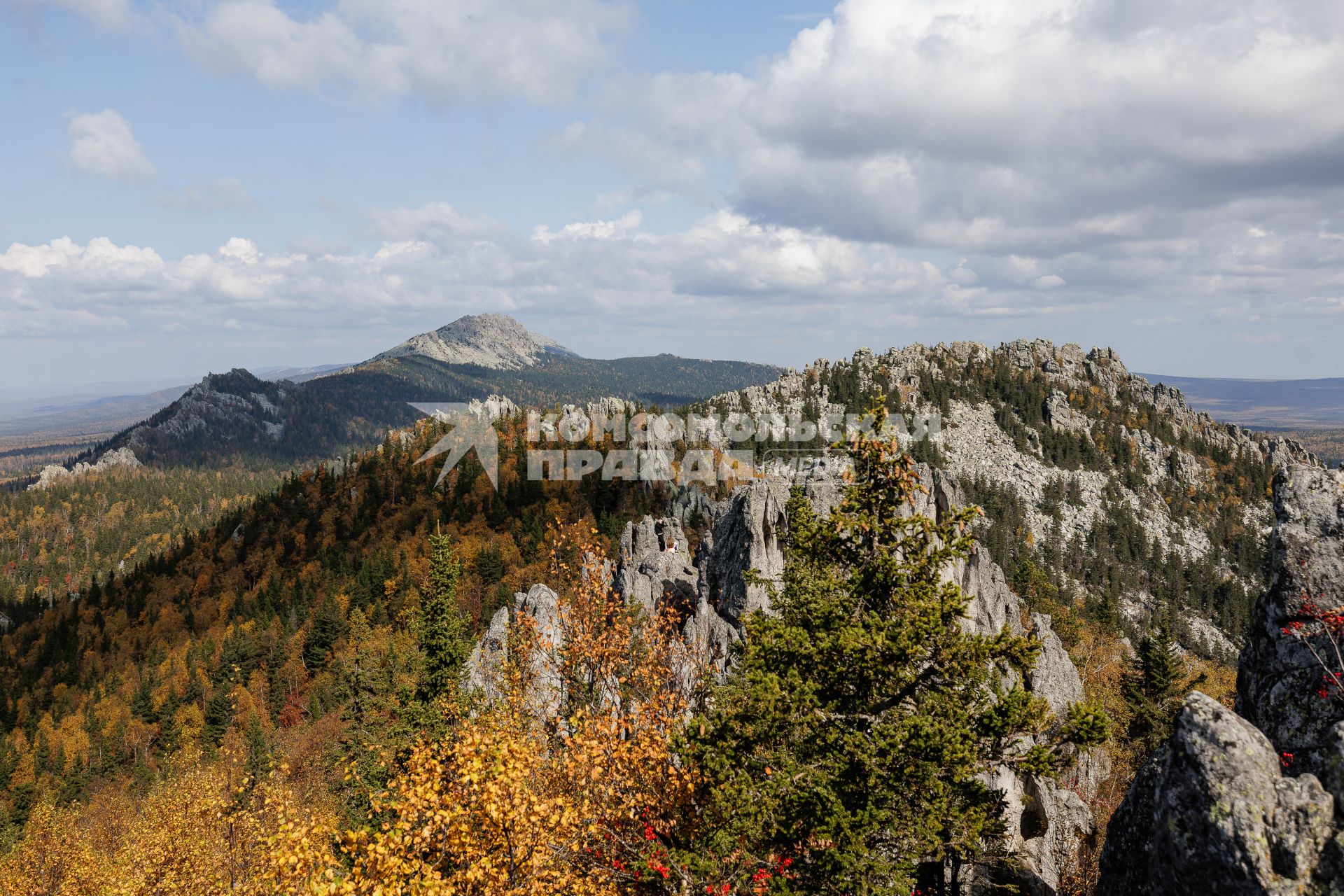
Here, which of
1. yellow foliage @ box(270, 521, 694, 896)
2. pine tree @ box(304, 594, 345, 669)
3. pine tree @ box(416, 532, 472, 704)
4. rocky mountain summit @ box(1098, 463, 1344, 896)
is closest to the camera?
rocky mountain summit @ box(1098, 463, 1344, 896)

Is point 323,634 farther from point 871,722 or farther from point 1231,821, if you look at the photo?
point 1231,821

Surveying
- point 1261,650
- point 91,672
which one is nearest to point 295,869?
point 1261,650

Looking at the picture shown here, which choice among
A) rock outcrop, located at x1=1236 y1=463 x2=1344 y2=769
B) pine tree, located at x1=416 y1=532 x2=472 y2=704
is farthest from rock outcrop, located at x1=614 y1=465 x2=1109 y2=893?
rock outcrop, located at x1=1236 y1=463 x2=1344 y2=769

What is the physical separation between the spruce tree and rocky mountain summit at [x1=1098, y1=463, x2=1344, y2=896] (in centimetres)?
323

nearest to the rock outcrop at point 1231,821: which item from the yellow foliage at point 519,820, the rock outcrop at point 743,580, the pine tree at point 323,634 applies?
the yellow foliage at point 519,820

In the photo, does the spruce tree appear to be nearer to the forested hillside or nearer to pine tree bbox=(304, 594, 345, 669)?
the forested hillside

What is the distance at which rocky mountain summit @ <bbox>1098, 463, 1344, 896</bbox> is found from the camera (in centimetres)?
996

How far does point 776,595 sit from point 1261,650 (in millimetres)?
11950

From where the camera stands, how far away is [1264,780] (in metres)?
→ 10.5

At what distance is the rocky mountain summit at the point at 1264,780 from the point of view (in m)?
9.96

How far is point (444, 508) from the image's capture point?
168 metres

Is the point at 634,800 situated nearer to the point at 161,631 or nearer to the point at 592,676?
the point at 592,676

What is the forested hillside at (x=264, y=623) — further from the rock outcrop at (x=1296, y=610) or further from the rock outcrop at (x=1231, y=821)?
→ the rock outcrop at (x=1296, y=610)

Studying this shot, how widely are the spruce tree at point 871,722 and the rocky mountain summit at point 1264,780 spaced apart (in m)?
3.23
